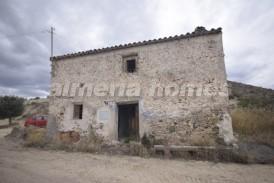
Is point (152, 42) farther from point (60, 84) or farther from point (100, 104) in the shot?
point (60, 84)

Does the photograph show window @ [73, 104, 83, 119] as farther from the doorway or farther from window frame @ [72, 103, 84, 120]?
the doorway

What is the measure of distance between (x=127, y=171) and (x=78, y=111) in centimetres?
581

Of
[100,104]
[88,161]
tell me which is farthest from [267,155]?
[100,104]

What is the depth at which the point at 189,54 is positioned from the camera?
25.5 ft

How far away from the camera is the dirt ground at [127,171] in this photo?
4.03 m

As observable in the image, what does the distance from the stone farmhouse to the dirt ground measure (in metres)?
1.86

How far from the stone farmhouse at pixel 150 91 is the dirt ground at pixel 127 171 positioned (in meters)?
1.86

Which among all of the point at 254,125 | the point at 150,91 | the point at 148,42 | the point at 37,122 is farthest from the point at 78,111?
the point at 254,125

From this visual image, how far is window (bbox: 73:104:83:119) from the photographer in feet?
30.8

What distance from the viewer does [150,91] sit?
8.09 metres

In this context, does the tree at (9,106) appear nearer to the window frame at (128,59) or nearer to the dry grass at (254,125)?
the window frame at (128,59)

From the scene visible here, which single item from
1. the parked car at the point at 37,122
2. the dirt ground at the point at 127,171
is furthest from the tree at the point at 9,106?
the dirt ground at the point at 127,171

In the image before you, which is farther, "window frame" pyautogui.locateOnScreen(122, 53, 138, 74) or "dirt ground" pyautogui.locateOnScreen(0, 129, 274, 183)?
"window frame" pyautogui.locateOnScreen(122, 53, 138, 74)

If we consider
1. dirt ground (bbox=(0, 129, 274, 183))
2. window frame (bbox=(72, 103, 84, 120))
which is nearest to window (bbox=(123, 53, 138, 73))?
window frame (bbox=(72, 103, 84, 120))
